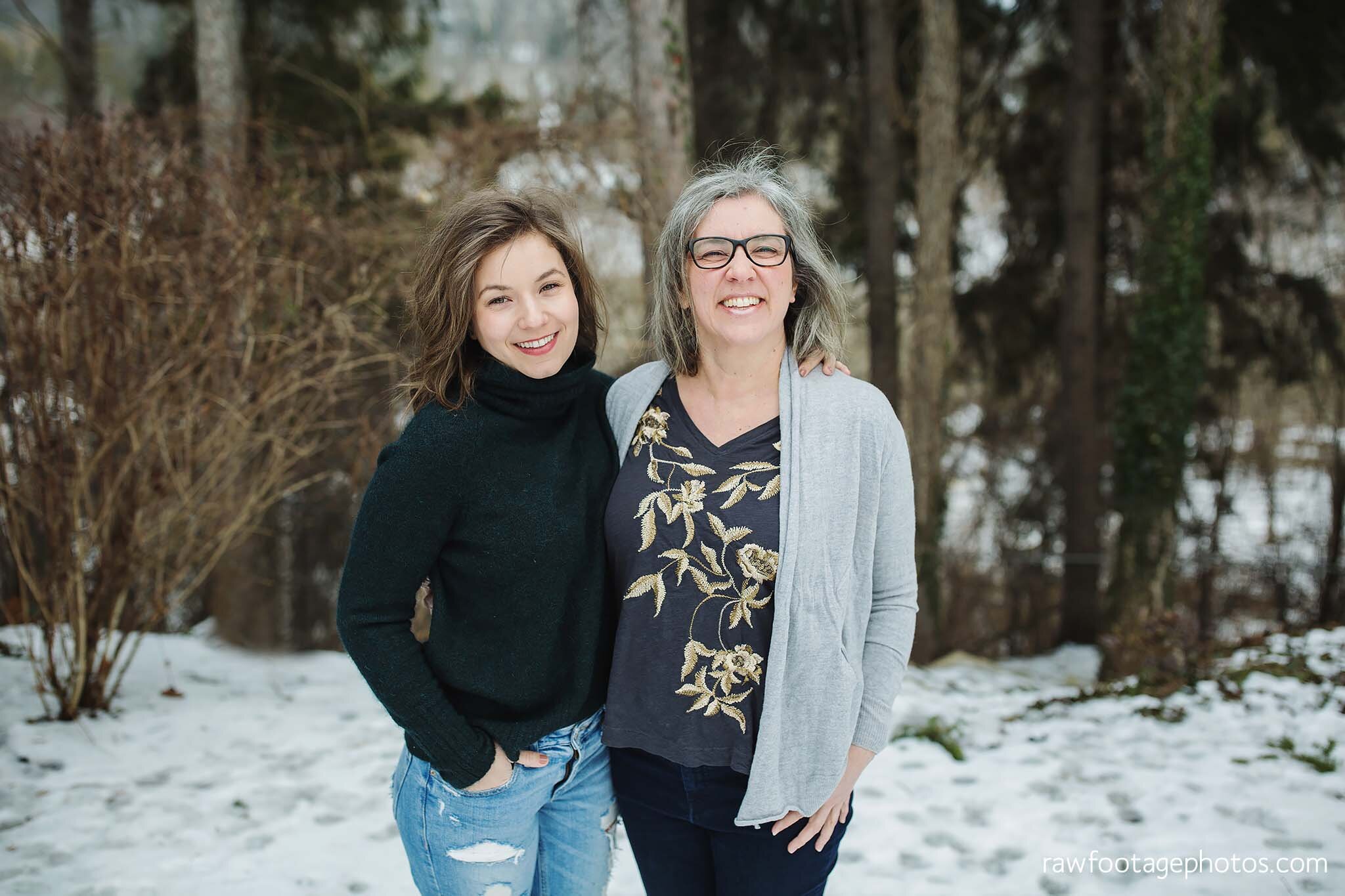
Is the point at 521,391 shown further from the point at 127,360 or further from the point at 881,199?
the point at 881,199

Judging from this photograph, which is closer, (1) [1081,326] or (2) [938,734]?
(2) [938,734]

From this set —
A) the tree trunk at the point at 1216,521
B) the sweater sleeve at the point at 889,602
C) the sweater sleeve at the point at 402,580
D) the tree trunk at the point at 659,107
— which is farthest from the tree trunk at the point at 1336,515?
the sweater sleeve at the point at 402,580

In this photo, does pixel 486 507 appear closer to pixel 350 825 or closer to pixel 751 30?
pixel 350 825

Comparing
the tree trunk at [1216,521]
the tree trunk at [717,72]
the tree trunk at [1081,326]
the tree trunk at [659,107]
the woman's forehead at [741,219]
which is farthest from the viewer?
the tree trunk at [1216,521]

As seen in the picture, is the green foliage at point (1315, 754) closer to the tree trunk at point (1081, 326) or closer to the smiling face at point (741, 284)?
the smiling face at point (741, 284)

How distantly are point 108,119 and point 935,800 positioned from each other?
4478 millimetres

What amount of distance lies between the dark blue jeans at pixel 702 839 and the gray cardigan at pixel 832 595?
80 millimetres

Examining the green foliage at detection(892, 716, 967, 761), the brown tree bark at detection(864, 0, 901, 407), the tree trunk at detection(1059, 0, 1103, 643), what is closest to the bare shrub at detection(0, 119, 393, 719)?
the green foliage at detection(892, 716, 967, 761)

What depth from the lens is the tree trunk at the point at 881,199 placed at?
739 cm

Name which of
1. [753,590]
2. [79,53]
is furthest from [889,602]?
[79,53]

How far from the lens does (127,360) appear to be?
3498 millimetres

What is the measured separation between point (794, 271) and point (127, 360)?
312cm

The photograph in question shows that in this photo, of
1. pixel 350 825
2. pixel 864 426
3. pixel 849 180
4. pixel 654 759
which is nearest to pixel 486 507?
pixel 654 759

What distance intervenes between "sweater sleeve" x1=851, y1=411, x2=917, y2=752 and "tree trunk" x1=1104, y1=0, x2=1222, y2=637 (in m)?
5.47
